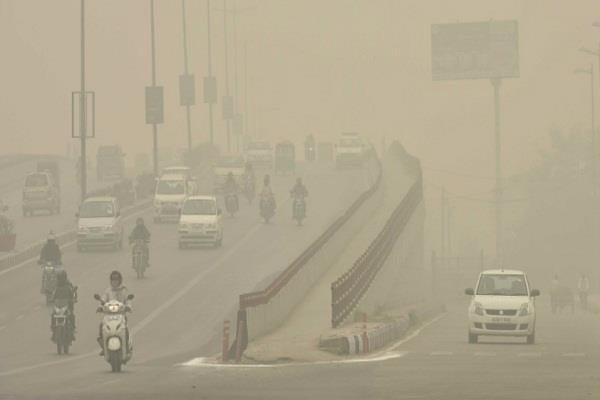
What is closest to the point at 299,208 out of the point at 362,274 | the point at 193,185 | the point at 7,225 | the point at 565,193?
the point at 193,185

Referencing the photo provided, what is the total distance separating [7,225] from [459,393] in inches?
2018

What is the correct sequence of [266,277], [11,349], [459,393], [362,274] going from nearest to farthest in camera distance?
[459,393] < [11,349] < [362,274] < [266,277]

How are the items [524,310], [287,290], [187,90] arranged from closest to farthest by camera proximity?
[524,310] < [287,290] < [187,90]

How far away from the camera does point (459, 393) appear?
81.1 feet

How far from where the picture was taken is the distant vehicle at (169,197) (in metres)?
87.5

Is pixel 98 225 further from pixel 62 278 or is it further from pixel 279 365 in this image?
pixel 279 365

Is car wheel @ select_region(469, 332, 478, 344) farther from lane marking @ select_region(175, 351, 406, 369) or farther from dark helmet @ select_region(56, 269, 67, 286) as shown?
dark helmet @ select_region(56, 269, 67, 286)

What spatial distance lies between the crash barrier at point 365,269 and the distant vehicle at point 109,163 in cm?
4268

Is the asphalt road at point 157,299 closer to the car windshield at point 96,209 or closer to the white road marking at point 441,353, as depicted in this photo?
the car windshield at point 96,209

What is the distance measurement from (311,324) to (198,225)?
94.0 ft

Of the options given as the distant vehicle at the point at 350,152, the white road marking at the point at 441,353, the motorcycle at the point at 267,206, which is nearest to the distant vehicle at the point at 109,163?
the distant vehicle at the point at 350,152

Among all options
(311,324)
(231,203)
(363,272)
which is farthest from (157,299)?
(231,203)

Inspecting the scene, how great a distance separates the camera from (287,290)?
5019 cm

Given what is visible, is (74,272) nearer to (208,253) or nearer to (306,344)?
(208,253)
